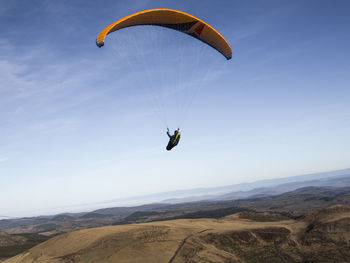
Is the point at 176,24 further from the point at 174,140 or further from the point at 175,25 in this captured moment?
the point at 174,140

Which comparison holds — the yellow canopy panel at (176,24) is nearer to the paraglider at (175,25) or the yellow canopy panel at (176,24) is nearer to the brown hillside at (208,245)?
the paraglider at (175,25)

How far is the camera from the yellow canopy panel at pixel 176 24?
20531 millimetres

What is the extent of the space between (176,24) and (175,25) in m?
0.20

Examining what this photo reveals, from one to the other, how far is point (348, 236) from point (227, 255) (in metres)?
12.9

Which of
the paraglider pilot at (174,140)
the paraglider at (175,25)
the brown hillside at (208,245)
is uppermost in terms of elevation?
the paraglider at (175,25)

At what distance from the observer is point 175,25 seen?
83.1 feet

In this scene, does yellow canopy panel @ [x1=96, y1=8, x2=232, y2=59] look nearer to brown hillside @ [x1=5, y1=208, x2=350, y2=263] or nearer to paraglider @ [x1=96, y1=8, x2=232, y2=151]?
paraglider @ [x1=96, y1=8, x2=232, y2=151]

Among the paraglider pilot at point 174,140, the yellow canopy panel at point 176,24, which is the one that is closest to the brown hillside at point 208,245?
the paraglider pilot at point 174,140

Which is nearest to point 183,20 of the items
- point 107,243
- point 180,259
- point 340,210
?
point 180,259

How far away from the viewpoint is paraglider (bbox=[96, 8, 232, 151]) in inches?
814

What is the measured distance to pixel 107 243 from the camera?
89.2ft

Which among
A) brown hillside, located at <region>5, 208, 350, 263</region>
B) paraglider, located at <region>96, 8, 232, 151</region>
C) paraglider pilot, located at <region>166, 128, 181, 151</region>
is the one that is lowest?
brown hillside, located at <region>5, 208, 350, 263</region>

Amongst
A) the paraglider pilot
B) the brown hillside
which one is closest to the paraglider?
the paraglider pilot

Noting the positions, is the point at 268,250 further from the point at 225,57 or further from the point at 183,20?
the point at 183,20
